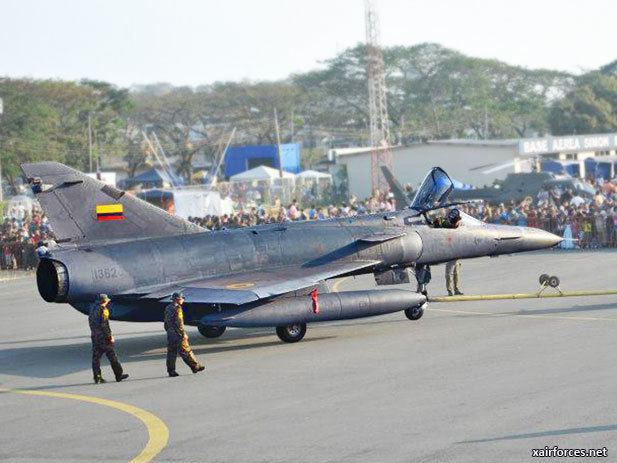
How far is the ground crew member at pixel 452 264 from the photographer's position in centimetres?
2511

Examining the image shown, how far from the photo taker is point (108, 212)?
21828mm

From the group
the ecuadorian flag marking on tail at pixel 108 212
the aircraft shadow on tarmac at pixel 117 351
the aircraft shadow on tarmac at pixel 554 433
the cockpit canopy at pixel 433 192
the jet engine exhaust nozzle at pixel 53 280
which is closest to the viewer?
the aircraft shadow on tarmac at pixel 554 433

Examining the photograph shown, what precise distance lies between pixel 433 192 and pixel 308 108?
91659mm

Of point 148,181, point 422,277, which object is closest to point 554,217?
point 422,277

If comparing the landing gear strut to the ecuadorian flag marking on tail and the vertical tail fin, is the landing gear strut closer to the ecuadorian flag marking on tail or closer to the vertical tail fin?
the vertical tail fin

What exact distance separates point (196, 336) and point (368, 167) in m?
56.1

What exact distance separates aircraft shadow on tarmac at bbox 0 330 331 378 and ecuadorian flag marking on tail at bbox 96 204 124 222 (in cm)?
274

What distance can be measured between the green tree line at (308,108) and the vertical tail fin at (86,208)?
65.3 meters

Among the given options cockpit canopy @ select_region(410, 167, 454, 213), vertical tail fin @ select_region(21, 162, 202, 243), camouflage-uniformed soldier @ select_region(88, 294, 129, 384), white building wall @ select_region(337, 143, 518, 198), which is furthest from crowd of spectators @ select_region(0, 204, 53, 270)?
white building wall @ select_region(337, 143, 518, 198)

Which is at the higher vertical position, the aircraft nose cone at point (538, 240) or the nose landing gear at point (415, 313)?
the aircraft nose cone at point (538, 240)

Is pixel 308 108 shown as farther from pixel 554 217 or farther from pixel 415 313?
pixel 415 313

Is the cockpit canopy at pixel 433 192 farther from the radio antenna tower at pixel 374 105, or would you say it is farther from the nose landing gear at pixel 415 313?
the radio antenna tower at pixel 374 105

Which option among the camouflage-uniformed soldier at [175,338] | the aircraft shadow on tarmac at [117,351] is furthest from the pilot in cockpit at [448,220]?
the camouflage-uniformed soldier at [175,338]

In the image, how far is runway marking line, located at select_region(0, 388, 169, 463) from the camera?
13.4m
